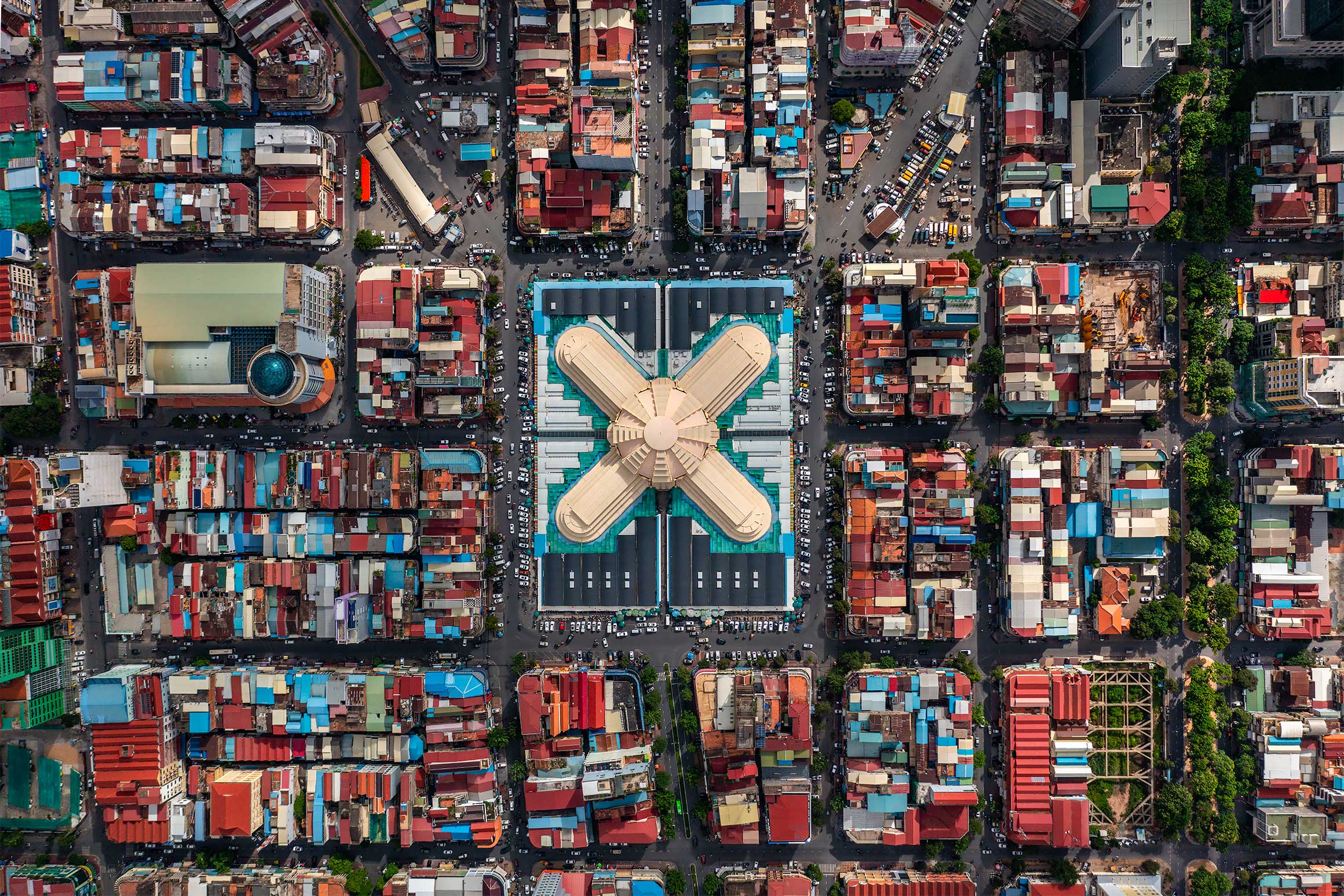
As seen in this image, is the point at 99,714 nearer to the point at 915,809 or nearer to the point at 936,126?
the point at 915,809

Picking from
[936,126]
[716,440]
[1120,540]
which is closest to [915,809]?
[1120,540]

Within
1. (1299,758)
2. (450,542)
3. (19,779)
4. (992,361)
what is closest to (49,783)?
(19,779)

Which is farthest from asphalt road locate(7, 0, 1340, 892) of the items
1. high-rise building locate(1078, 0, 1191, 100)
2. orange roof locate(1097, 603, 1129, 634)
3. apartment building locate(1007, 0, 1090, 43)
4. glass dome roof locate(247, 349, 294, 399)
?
high-rise building locate(1078, 0, 1191, 100)

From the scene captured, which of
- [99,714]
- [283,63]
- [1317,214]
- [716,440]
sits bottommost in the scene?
[99,714]

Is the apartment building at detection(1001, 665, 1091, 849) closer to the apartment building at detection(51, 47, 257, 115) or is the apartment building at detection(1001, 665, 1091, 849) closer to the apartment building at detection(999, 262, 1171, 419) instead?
the apartment building at detection(999, 262, 1171, 419)

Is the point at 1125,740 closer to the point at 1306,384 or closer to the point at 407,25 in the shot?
the point at 1306,384

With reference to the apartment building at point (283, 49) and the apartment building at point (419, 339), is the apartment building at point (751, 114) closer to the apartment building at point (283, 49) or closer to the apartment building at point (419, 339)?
the apartment building at point (419, 339)

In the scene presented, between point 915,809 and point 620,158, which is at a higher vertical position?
point 620,158
